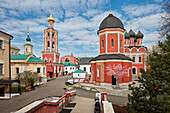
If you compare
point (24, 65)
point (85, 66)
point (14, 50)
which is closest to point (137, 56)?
point (85, 66)

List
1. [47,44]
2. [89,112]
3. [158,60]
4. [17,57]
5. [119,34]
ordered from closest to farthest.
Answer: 1. [158,60]
2. [89,112]
3. [119,34]
4. [17,57]
5. [47,44]

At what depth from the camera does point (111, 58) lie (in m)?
18.3

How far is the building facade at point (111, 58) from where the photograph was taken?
18.3 m

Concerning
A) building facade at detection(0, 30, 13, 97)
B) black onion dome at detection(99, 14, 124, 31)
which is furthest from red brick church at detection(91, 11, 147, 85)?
building facade at detection(0, 30, 13, 97)

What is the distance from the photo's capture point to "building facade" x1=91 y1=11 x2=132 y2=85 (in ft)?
60.1

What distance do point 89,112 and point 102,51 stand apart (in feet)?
49.0

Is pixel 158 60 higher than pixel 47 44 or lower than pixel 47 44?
lower

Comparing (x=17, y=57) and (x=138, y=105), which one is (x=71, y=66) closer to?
(x=17, y=57)

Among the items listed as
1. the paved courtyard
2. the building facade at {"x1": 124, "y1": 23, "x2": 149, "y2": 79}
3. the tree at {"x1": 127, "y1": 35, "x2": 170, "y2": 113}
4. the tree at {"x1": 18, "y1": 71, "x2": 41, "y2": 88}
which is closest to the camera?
the tree at {"x1": 127, "y1": 35, "x2": 170, "y2": 113}

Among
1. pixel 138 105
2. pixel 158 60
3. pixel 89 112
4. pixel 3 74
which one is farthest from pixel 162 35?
pixel 3 74

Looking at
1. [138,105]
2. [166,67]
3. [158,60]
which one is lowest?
[138,105]

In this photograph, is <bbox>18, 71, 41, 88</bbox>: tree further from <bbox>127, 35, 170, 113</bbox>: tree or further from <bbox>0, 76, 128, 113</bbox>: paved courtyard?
<bbox>127, 35, 170, 113</bbox>: tree

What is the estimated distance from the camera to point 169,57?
514 centimetres

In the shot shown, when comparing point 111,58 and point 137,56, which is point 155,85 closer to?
point 111,58
